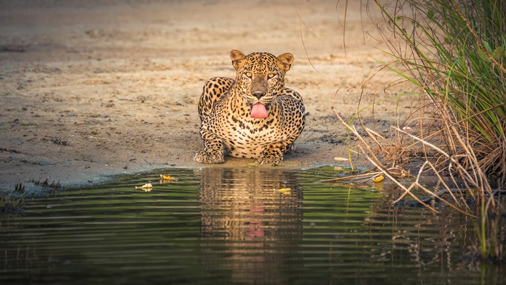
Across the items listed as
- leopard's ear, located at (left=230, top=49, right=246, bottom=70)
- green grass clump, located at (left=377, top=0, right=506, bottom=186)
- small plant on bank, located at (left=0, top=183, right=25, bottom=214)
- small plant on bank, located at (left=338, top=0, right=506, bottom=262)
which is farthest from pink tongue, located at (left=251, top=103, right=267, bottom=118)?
small plant on bank, located at (left=0, top=183, right=25, bottom=214)

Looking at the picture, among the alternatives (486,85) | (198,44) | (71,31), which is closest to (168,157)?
(486,85)

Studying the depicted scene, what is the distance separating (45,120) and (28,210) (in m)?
4.72

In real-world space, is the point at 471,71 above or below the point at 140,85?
below

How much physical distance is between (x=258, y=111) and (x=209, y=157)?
3.00 ft

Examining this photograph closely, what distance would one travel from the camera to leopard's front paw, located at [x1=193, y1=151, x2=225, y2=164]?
9.86 metres

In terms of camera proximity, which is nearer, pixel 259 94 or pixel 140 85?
→ pixel 259 94

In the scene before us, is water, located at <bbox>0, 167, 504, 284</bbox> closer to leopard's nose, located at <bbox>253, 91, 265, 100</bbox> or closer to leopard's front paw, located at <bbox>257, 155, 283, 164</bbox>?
leopard's nose, located at <bbox>253, 91, 265, 100</bbox>

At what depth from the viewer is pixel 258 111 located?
955cm

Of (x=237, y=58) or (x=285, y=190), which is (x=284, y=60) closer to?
(x=237, y=58)

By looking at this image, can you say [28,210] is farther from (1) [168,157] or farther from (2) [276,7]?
(2) [276,7]

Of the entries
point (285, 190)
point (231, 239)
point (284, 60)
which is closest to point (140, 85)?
point (284, 60)

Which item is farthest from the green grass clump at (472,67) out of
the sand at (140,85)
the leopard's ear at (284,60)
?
the leopard's ear at (284,60)

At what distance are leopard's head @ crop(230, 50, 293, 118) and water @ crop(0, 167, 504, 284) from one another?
1742 mm

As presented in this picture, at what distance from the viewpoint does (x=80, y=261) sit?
5191mm
